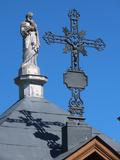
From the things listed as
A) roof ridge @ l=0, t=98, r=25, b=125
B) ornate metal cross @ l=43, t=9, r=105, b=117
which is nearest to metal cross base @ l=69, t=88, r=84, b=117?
ornate metal cross @ l=43, t=9, r=105, b=117

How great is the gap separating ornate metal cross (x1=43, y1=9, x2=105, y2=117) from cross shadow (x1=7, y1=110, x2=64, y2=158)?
45.4 inches

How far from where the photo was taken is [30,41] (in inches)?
872

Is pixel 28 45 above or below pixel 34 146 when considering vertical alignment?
above

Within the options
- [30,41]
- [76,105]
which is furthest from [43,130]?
[30,41]

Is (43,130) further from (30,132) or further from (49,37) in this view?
(49,37)

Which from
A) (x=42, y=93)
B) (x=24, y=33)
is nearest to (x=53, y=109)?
(x=42, y=93)

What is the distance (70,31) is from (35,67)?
419 cm

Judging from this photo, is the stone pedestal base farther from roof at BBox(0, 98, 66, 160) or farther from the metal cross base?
the metal cross base

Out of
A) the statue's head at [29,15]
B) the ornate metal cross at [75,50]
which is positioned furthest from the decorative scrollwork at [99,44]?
the statue's head at [29,15]

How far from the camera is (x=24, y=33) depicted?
2211 centimetres

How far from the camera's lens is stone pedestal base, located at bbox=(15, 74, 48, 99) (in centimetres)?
2200

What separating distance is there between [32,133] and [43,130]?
42 cm

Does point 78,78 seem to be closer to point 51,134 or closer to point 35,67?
point 51,134

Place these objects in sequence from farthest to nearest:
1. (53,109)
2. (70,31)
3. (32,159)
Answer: (53,109)
(70,31)
(32,159)
